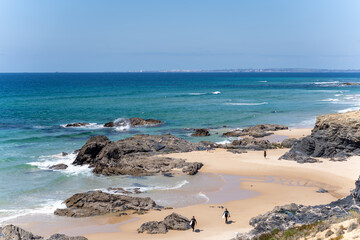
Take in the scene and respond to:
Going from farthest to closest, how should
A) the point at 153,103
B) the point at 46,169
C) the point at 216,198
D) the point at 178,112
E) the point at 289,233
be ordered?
the point at 153,103, the point at 178,112, the point at 46,169, the point at 216,198, the point at 289,233

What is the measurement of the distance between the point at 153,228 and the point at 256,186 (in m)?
11.3

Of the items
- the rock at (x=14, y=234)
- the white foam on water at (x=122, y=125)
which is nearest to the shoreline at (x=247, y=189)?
the rock at (x=14, y=234)

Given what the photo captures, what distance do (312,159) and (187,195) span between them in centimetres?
1351

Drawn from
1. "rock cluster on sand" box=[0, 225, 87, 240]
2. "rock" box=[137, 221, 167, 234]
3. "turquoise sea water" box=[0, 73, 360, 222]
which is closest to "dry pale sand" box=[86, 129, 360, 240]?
"rock" box=[137, 221, 167, 234]

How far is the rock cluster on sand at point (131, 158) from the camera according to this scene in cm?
3262

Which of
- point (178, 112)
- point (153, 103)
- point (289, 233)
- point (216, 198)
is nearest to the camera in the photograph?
point (289, 233)

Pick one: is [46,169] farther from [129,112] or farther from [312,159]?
[129,112]

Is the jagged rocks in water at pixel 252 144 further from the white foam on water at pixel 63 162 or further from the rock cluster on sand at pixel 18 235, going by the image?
the rock cluster on sand at pixel 18 235

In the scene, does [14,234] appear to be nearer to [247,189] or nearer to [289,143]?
[247,189]

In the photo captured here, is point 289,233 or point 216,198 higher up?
point 289,233

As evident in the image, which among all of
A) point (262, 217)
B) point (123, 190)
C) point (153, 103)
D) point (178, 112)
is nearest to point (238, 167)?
point (123, 190)

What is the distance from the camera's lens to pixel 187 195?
27.0 m

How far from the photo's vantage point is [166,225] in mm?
20500

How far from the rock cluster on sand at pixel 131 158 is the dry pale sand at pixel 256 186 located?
2.06 meters
